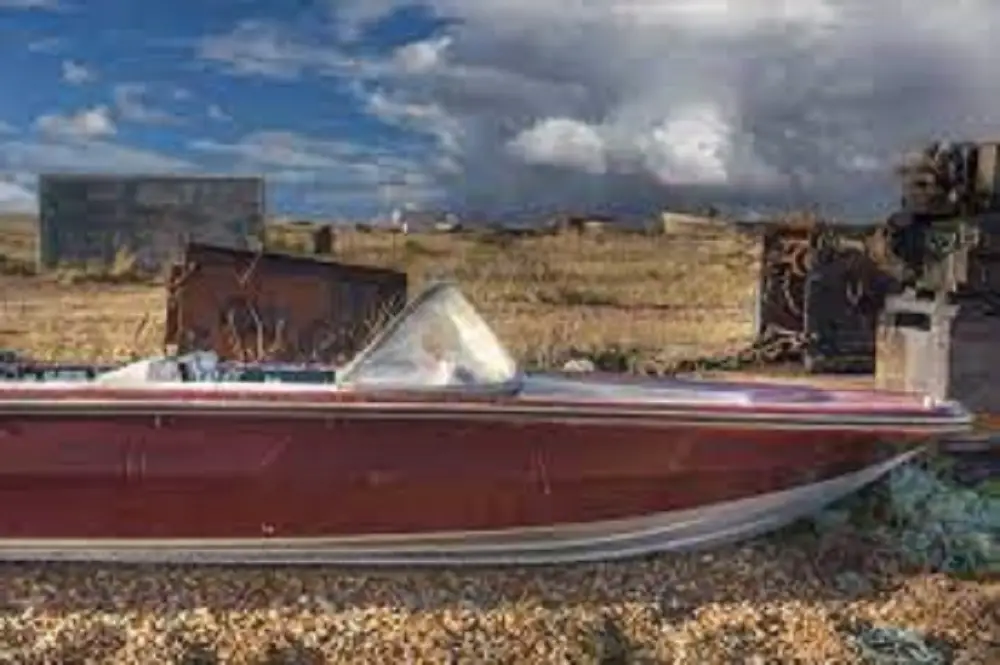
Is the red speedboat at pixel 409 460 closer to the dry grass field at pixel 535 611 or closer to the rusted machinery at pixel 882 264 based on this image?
the dry grass field at pixel 535 611

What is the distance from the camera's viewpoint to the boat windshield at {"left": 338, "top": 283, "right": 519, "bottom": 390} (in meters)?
7.67

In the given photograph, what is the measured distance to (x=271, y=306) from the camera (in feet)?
41.9

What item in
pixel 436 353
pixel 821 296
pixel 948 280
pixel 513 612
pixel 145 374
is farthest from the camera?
pixel 821 296

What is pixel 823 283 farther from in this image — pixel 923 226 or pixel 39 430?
pixel 39 430

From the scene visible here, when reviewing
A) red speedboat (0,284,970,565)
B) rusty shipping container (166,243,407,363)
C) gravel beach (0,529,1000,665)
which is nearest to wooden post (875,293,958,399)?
red speedboat (0,284,970,565)

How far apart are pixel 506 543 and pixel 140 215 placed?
85.5 ft

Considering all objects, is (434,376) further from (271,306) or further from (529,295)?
(529,295)

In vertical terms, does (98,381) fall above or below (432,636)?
above

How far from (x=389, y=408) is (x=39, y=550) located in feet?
5.77

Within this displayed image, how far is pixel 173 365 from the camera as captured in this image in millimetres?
8180

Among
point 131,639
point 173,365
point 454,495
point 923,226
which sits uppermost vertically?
point 923,226

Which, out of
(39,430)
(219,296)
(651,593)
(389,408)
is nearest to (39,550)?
(39,430)

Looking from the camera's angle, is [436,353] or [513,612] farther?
[436,353]

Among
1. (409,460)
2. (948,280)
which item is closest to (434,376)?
(409,460)
